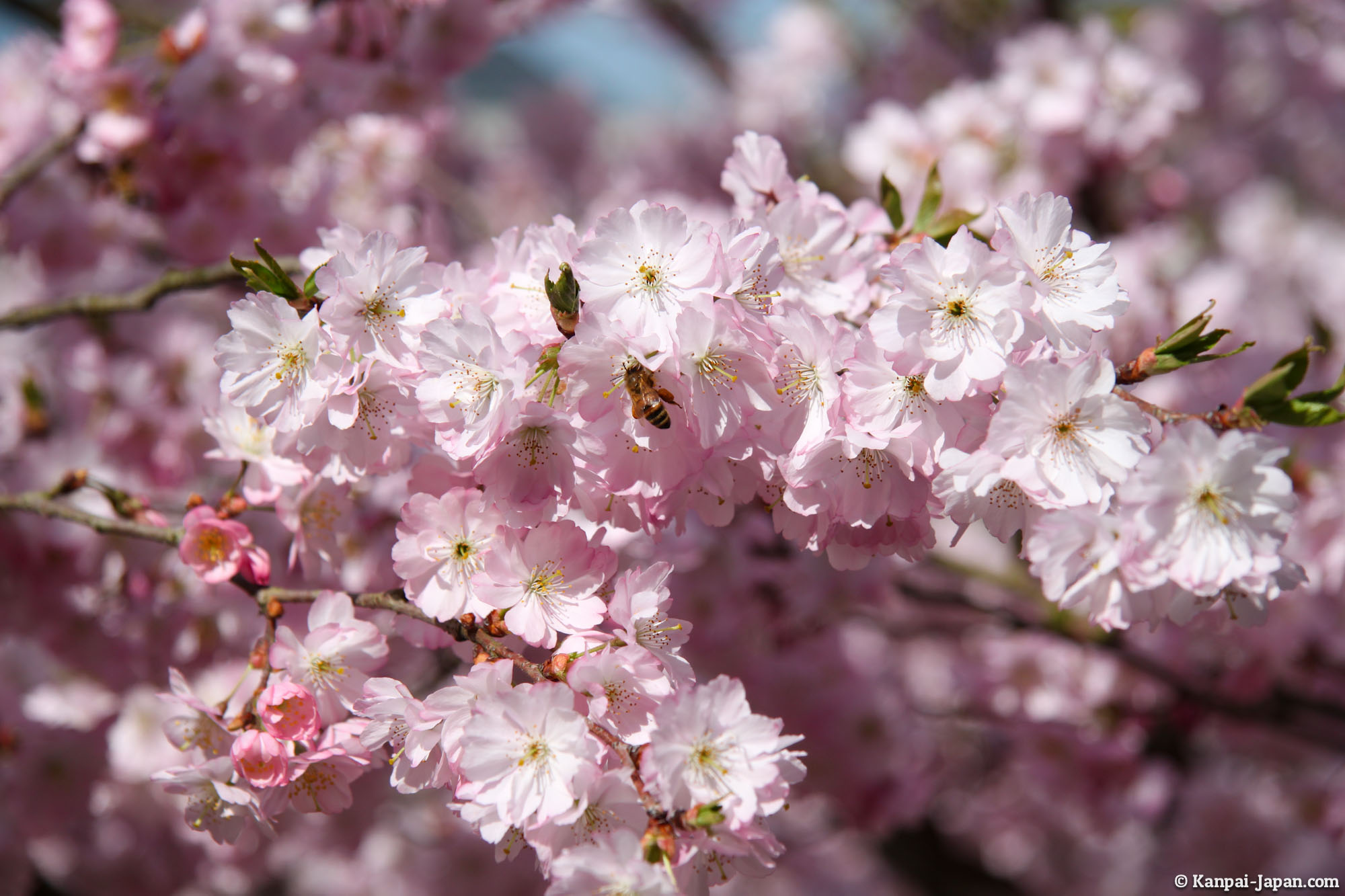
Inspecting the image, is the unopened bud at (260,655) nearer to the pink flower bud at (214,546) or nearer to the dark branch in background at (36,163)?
the pink flower bud at (214,546)

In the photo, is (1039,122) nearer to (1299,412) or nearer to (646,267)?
(1299,412)

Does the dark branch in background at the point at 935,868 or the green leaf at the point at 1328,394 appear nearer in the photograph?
the green leaf at the point at 1328,394

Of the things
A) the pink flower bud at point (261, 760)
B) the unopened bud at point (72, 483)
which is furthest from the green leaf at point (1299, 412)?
the unopened bud at point (72, 483)

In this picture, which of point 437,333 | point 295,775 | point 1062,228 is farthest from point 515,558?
point 1062,228

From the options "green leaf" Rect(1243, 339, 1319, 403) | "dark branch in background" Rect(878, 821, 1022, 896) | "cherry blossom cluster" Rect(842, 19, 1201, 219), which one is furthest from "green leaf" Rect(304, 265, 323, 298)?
"dark branch in background" Rect(878, 821, 1022, 896)

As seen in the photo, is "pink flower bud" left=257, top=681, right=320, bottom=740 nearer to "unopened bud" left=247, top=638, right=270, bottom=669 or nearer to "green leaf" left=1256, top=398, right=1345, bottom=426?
"unopened bud" left=247, top=638, right=270, bottom=669

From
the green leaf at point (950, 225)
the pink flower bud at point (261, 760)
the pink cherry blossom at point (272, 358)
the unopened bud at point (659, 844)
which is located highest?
the green leaf at point (950, 225)
